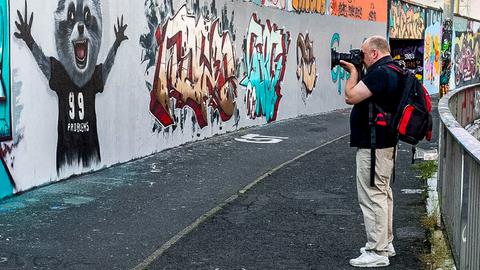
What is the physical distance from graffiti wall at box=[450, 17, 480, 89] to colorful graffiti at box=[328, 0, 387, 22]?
798 cm

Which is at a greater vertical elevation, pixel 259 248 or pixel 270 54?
pixel 270 54

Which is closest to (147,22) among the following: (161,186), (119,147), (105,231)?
(119,147)

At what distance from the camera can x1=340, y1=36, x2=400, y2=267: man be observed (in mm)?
6324

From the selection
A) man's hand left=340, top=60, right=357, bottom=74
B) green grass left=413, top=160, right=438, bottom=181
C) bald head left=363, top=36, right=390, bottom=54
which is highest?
bald head left=363, top=36, right=390, bottom=54

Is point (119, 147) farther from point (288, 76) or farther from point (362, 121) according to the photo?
point (288, 76)

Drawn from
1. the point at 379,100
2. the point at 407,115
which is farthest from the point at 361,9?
the point at 407,115

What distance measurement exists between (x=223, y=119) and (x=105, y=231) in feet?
30.0

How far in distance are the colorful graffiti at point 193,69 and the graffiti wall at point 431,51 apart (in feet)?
71.6

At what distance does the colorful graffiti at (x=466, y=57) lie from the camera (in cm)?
4069

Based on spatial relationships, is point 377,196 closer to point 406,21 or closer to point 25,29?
point 25,29

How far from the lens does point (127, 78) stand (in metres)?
11.9

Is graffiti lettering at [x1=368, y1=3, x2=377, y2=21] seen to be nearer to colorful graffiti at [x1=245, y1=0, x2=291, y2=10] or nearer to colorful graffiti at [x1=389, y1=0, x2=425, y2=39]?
colorful graffiti at [x1=389, y1=0, x2=425, y2=39]

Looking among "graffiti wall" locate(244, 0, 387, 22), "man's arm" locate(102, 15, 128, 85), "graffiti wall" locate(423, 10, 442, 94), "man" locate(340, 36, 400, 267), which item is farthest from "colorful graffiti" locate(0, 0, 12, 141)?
"graffiti wall" locate(423, 10, 442, 94)

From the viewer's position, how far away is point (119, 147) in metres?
11.7
